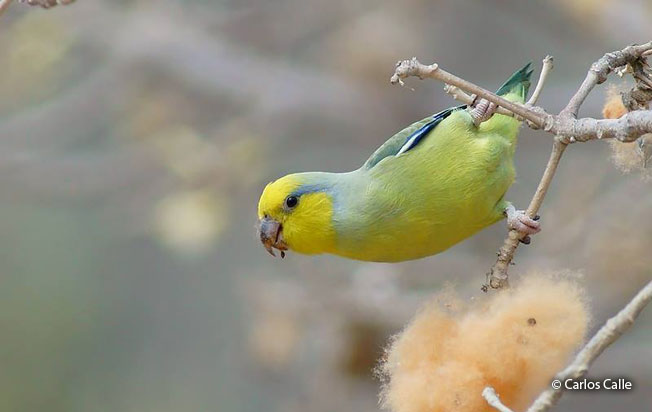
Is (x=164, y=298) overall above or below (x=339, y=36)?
below

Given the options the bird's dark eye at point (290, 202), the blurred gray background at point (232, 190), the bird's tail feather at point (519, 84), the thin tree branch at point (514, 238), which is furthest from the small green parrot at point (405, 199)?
the blurred gray background at point (232, 190)

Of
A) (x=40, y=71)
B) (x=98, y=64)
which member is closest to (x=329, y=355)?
(x=40, y=71)

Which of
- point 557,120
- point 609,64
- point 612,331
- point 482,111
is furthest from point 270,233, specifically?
point 612,331

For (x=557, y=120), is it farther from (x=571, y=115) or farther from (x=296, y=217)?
(x=296, y=217)

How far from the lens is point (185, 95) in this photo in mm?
5629

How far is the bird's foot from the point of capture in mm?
2641

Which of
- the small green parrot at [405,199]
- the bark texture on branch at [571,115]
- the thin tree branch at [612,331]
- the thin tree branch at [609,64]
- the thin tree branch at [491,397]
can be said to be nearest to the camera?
the thin tree branch at [612,331]

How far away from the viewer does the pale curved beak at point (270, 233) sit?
2.57 m

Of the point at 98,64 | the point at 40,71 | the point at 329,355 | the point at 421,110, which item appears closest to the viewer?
the point at 329,355

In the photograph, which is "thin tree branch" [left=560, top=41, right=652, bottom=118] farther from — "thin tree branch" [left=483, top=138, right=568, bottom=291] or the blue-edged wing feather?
the blue-edged wing feather

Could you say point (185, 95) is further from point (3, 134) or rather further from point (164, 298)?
point (164, 298)

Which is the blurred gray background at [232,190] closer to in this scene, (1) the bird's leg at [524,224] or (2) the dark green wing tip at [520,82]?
(2) the dark green wing tip at [520,82]

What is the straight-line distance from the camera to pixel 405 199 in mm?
2510

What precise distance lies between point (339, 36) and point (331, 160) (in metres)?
A: 1.47
